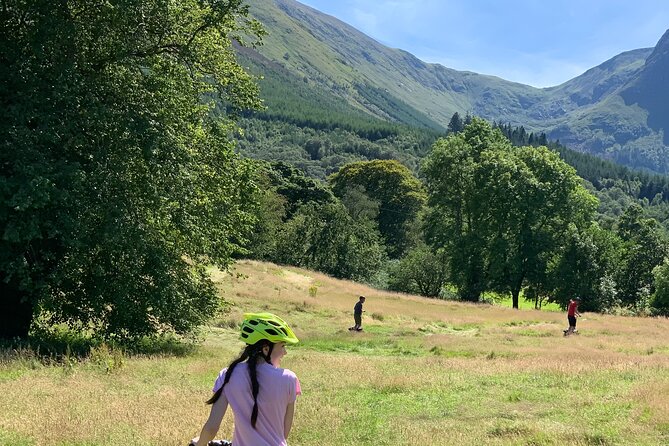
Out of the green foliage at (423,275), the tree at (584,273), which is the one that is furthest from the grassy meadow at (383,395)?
the green foliage at (423,275)

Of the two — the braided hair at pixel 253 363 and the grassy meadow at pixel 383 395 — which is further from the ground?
the braided hair at pixel 253 363

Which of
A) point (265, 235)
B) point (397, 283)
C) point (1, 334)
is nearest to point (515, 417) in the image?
point (1, 334)

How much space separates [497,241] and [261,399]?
49417 mm

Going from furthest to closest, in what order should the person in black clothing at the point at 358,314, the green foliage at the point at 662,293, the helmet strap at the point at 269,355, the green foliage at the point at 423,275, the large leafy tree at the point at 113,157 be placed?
the green foliage at the point at 423,275
the green foliage at the point at 662,293
the person in black clothing at the point at 358,314
the large leafy tree at the point at 113,157
the helmet strap at the point at 269,355

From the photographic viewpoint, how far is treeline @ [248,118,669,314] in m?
50.9

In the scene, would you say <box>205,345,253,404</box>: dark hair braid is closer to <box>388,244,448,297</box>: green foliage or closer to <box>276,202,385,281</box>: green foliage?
<box>388,244,448,297</box>: green foliage

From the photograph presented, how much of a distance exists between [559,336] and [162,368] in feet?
68.1

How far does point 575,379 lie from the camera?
13008 millimetres

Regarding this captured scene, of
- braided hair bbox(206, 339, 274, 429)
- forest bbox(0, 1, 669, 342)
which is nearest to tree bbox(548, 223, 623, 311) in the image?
forest bbox(0, 1, 669, 342)

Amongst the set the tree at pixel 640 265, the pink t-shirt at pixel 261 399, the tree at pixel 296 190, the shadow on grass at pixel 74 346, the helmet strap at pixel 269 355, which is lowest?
the shadow on grass at pixel 74 346

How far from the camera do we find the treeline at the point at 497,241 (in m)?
50.9

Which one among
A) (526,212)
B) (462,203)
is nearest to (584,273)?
(526,212)

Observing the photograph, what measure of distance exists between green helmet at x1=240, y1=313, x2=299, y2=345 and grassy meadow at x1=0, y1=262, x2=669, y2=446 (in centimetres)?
402

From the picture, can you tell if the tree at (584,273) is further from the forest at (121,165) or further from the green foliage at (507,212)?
the forest at (121,165)
